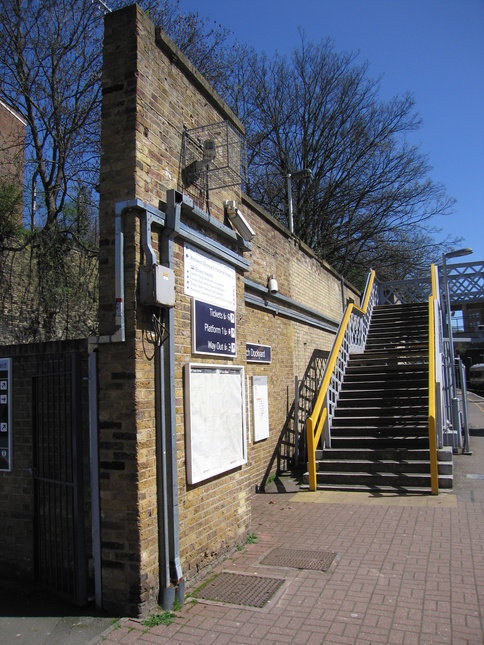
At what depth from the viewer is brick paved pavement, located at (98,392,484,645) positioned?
12.4 feet

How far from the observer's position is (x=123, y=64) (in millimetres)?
4672

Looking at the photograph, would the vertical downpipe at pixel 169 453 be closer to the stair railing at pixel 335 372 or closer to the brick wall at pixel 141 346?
the brick wall at pixel 141 346

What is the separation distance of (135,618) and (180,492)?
1038 mm

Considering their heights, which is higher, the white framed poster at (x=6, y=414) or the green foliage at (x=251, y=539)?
the white framed poster at (x=6, y=414)

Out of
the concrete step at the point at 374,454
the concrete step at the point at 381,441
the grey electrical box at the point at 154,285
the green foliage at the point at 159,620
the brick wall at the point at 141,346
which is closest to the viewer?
the green foliage at the point at 159,620

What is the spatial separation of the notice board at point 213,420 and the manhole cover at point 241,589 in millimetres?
938

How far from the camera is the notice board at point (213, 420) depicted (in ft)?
16.1

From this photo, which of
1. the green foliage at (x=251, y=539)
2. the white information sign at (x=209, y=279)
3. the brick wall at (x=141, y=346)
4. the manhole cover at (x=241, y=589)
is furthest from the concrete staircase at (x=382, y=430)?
the white information sign at (x=209, y=279)

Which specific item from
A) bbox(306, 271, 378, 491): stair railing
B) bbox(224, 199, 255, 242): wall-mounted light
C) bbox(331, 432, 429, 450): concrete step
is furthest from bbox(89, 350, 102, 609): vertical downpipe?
bbox(331, 432, 429, 450): concrete step

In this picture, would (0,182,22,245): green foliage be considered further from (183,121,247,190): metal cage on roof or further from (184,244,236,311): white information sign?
(184,244,236,311): white information sign

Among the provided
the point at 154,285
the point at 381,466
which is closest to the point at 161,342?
the point at 154,285

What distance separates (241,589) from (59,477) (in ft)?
6.28

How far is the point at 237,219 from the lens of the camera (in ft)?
20.6

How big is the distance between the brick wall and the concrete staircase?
3.40m
